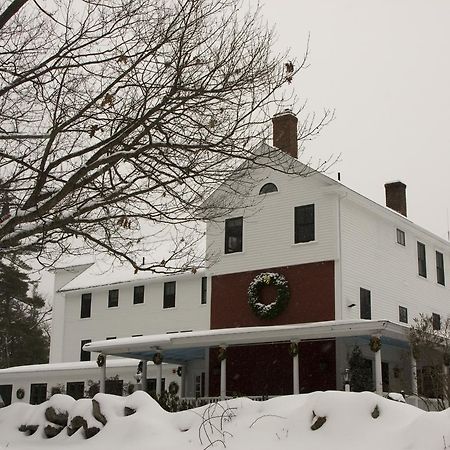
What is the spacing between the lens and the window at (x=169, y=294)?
34.1 m

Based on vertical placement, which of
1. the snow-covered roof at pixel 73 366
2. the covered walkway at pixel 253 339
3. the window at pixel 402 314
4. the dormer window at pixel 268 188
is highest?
the dormer window at pixel 268 188

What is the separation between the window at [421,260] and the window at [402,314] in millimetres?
2113

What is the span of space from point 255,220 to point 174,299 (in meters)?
11.1

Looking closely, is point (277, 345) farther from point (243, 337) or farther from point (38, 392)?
point (38, 392)

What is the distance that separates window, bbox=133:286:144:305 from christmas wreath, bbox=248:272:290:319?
12.7 m

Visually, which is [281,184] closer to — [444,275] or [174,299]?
[444,275]

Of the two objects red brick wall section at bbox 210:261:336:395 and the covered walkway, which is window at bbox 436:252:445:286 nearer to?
the covered walkway

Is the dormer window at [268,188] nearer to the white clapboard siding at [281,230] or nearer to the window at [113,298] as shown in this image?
the white clapboard siding at [281,230]

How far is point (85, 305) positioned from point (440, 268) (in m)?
18.6

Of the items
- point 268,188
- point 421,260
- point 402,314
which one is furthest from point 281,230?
point 421,260

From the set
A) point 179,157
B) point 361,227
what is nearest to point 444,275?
point 361,227

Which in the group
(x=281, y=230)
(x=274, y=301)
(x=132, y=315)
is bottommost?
(x=274, y=301)

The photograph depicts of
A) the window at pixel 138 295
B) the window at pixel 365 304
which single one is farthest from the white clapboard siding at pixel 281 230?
the window at pixel 138 295

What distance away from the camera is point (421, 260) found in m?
27.4
